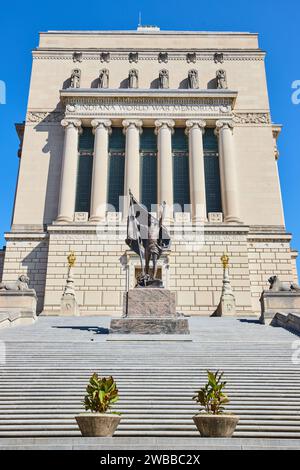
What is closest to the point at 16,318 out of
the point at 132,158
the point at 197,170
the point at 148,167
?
the point at 132,158

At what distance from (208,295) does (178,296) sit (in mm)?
1952

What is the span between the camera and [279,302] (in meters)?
22.1

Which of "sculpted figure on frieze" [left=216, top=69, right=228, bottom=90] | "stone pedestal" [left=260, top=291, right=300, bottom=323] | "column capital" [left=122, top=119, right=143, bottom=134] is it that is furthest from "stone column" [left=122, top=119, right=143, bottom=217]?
"stone pedestal" [left=260, top=291, right=300, bottom=323]

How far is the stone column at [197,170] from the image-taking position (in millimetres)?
33531

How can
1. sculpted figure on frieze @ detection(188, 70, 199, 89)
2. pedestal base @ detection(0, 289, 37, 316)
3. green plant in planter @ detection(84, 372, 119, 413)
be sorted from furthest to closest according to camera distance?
sculpted figure on frieze @ detection(188, 70, 199, 89), pedestal base @ detection(0, 289, 37, 316), green plant in planter @ detection(84, 372, 119, 413)

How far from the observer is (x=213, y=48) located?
40406mm

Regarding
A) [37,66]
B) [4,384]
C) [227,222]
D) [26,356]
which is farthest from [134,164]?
[4,384]

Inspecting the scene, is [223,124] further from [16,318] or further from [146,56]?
[16,318]

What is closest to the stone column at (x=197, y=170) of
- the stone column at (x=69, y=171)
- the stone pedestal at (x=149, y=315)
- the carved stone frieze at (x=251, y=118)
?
the carved stone frieze at (x=251, y=118)

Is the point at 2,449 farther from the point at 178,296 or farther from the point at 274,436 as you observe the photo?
the point at 178,296

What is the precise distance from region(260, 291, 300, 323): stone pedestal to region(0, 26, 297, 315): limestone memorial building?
8295mm

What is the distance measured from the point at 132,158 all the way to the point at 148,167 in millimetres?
1516

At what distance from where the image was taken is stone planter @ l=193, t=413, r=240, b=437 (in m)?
7.36

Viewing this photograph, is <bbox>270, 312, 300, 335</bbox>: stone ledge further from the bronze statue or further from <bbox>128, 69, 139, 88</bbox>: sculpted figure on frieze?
<bbox>128, 69, 139, 88</bbox>: sculpted figure on frieze
